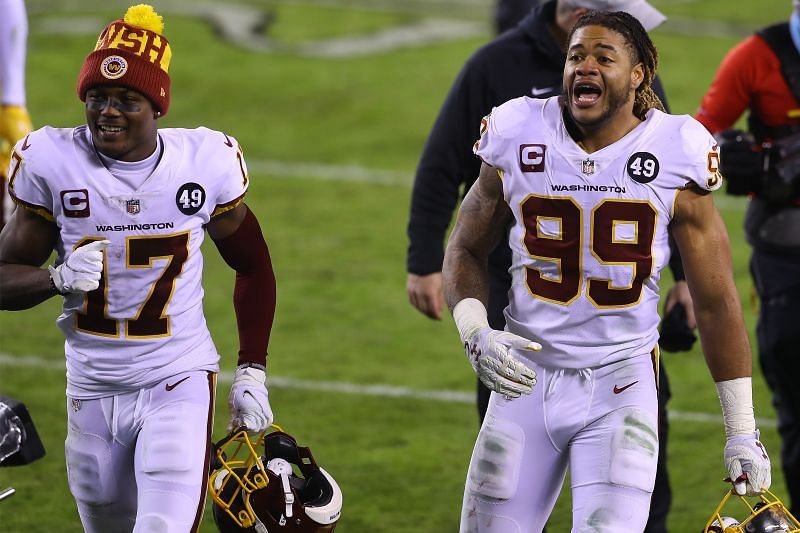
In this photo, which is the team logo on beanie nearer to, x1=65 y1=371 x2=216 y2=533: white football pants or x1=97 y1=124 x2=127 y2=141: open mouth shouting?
x1=97 y1=124 x2=127 y2=141: open mouth shouting

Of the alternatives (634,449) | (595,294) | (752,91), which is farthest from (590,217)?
(752,91)

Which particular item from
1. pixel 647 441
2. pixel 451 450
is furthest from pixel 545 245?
pixel 451 450

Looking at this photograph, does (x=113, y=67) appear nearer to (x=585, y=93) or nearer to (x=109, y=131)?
(x=109, y=131)

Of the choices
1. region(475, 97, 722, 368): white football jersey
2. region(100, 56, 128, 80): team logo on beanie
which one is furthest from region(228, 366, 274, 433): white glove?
region(100, 56, 128, 80): team logo on beanie

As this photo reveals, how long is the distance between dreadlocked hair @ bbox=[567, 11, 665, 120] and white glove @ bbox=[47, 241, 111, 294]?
4.54ft

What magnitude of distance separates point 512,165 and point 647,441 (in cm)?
80

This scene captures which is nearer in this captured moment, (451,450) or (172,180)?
(172,180)

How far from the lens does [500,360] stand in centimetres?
396

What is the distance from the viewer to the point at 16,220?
13.9ft

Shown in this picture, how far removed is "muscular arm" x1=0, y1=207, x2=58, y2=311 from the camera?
4.16 m

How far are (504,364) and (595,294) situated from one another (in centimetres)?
34

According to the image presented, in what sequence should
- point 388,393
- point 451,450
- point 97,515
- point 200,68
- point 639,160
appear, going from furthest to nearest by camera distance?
point 200,68
point 388,393
point 451,450
point 97,515
point 639,160

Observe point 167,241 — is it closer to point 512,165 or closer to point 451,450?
point 512,165

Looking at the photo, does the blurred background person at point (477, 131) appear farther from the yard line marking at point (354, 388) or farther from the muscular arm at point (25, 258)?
the yard line marking at point (354, 388)
